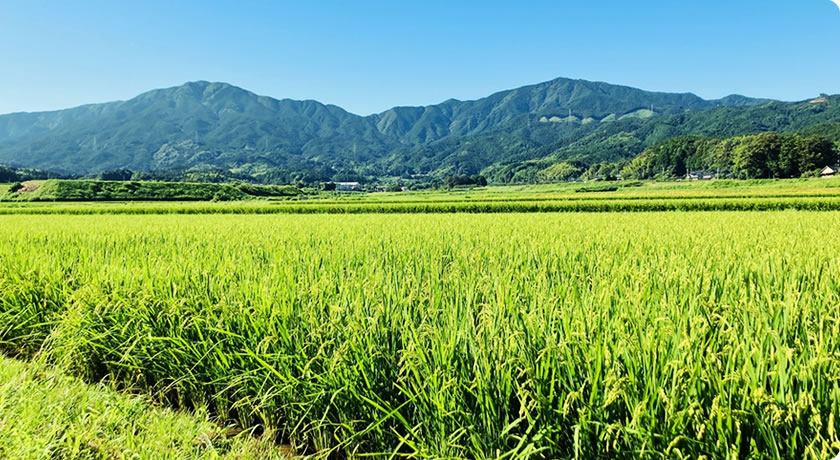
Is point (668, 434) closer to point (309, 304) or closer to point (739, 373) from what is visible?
point (739, 373)

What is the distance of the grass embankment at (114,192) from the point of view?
251ft

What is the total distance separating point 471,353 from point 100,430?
95.8 inches

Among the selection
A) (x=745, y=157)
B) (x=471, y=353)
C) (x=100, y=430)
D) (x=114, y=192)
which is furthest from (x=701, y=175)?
(x=100, y=430)

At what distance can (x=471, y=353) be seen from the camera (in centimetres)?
224

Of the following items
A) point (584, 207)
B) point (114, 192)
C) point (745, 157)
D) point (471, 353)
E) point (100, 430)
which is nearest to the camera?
point (471, 353)

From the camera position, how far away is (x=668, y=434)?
Answer: 65.8 inches

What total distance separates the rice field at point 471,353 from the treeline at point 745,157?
124 m

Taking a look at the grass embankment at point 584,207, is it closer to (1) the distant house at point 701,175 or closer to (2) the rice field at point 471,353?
(2) the rice field at point 471,353

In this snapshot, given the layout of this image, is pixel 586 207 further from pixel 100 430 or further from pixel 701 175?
pixel 701 175

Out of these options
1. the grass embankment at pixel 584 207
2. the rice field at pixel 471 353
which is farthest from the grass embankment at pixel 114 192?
the rice field at pixel 471 353

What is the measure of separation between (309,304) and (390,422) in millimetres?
914

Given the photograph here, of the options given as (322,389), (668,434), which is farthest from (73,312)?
(668,434)

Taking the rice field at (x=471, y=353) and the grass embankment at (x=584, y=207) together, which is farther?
the grass embankment at (x=584, y=207)

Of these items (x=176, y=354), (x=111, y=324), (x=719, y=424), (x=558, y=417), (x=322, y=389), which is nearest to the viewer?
(x=719, y=424)
